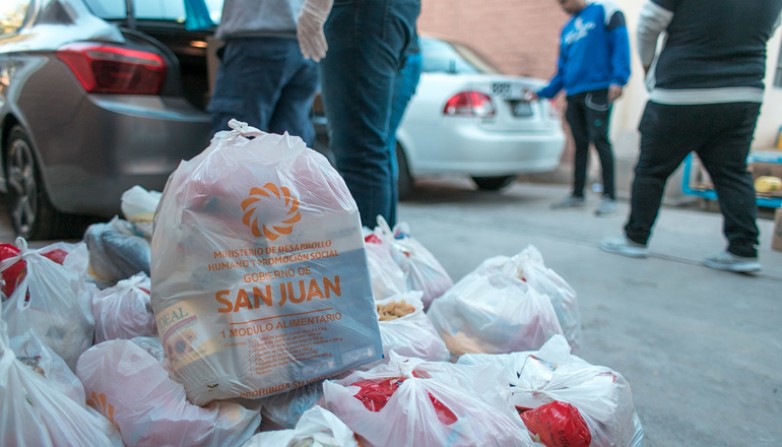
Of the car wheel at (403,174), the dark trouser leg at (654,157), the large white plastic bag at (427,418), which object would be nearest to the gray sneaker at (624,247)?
the dark trouser leg at (654,157)

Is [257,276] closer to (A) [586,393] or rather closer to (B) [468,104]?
(A) [586,393]

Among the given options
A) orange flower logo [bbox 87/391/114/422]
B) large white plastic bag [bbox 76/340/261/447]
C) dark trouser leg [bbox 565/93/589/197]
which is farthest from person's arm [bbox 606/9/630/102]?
orange flower logo [bbox 87/391/114/422]

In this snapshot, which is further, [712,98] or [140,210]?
[712,98]

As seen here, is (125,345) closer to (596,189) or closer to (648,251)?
(648,251)

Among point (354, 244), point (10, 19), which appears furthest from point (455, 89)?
point (354, 244)

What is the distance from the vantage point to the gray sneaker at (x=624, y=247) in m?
3.06

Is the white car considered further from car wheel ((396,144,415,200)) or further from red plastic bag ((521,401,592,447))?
red plastic bag ((521,401,592,447))

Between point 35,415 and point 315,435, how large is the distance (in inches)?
18.5

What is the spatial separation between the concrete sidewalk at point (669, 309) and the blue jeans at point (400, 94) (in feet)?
1.89

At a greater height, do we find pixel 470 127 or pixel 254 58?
pixel 254 58

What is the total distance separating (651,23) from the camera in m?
2.77

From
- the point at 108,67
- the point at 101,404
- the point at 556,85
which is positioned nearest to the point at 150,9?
the point at 108,67

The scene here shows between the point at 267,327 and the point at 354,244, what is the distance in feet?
0.87

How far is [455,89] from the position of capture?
4.26 meters
